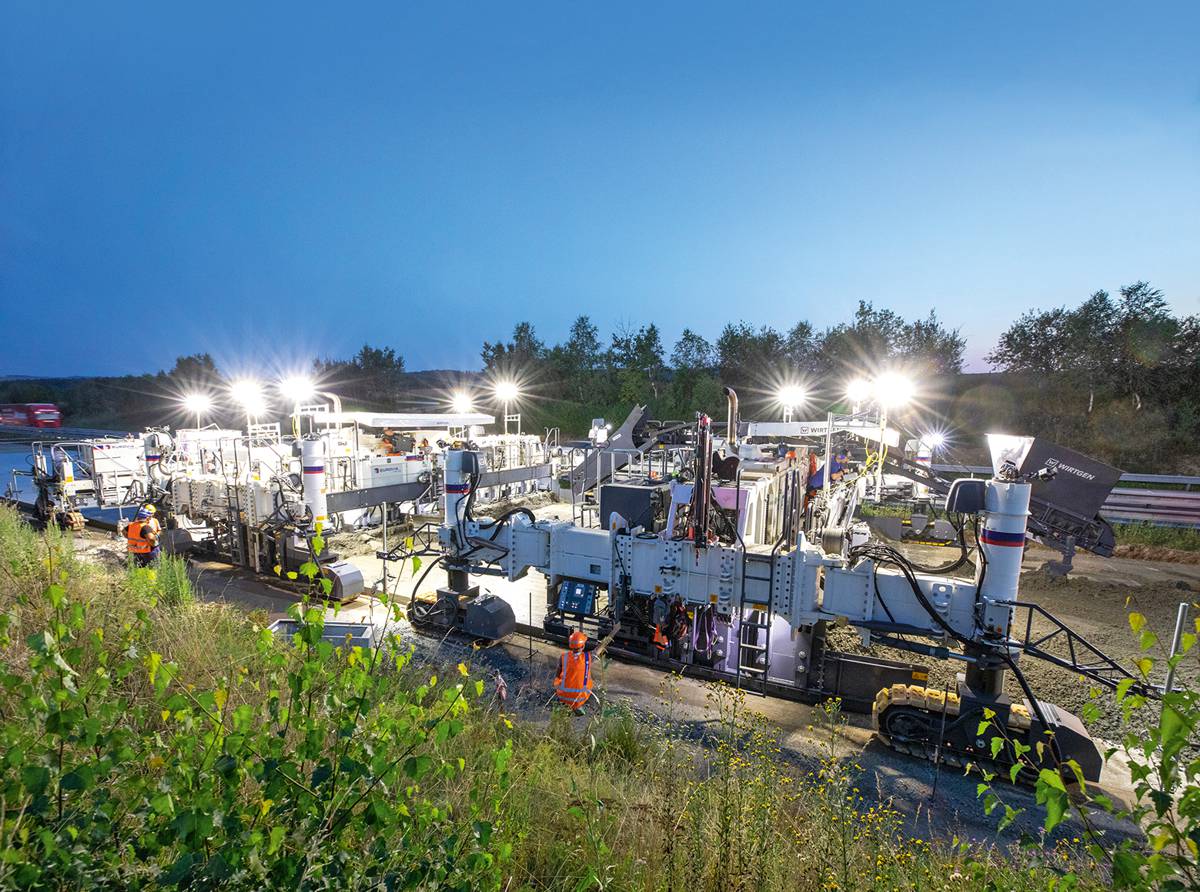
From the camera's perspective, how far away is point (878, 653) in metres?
9.82

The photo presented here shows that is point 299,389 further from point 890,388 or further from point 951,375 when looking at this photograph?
point 951,375

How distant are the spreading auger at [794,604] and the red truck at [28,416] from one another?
56.2 metres

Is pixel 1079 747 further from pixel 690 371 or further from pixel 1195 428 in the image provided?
pixel 690 371

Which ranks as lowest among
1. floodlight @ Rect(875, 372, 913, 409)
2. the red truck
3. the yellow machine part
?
the yellow machine part

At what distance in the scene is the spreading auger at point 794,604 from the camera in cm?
639

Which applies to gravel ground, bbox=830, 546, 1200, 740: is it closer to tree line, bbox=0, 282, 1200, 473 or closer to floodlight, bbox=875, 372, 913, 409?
floodlight, bbox=875, 372, 913, 409

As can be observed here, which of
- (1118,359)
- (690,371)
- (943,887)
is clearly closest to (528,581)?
(943,887)

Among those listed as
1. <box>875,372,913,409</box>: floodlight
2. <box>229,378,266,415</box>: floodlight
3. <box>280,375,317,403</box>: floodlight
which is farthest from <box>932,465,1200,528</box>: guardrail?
<box>229,378,266,415</box>: floodlight

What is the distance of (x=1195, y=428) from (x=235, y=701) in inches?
1565

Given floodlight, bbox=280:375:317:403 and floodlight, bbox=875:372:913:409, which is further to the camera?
floodlight, bbox=280:375:317:403

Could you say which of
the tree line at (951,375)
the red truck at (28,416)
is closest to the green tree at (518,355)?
the tree line at (951,375)

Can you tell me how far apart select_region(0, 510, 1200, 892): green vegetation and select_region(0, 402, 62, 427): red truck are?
58.6m

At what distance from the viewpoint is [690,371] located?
170 ft

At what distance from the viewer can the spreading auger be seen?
6391 mm
